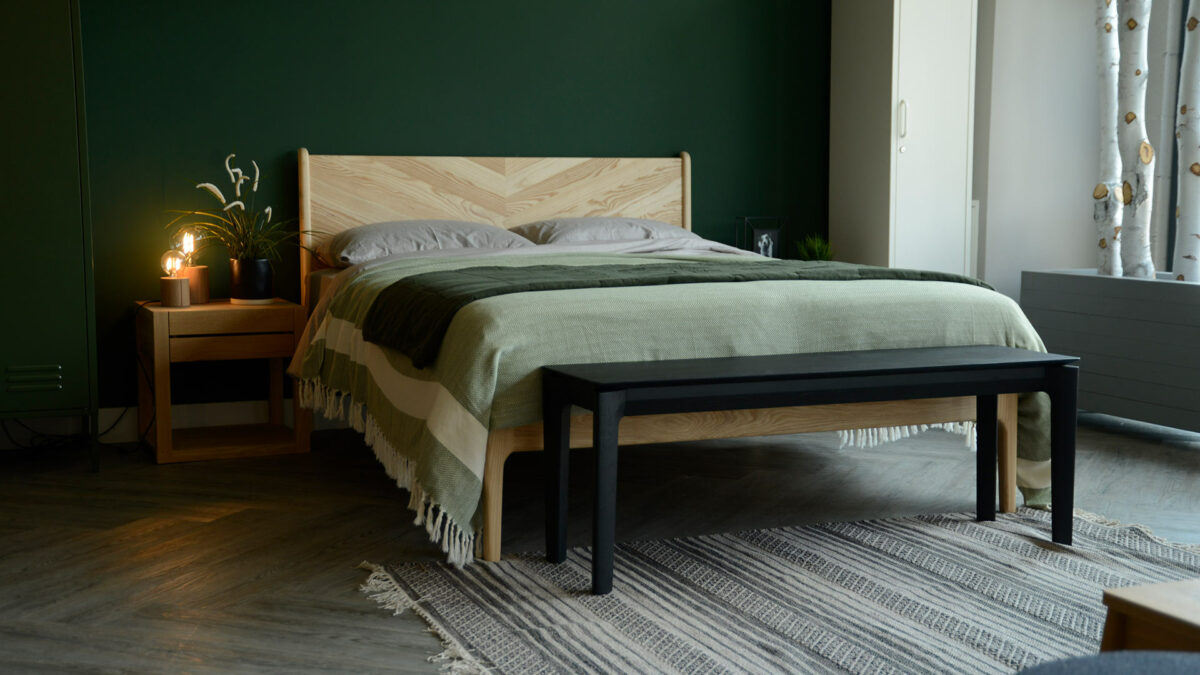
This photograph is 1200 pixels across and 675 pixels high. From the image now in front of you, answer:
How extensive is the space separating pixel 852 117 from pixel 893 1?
517 millimetres

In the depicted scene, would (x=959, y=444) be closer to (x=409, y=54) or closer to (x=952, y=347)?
(x=952, y=347)

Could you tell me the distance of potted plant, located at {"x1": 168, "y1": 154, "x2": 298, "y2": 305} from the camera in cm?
370

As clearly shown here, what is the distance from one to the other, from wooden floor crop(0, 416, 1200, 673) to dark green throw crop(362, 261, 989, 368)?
50 cm

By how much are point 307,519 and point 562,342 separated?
912 mm

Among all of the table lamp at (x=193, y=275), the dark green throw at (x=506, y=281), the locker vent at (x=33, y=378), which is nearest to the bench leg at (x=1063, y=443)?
the dark green throw at (x=506, y=281)

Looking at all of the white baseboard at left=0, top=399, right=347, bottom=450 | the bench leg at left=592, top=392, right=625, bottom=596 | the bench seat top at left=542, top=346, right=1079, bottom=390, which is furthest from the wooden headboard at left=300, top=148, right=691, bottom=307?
the bench leg at left=592, top=392, right=625, bottom=596

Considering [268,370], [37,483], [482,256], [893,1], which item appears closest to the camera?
[37,483]

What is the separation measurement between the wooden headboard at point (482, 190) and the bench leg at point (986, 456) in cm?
206

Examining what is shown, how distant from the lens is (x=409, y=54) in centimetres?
418

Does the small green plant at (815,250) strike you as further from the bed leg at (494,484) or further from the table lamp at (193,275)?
Answer: the bed leg at (494,484)

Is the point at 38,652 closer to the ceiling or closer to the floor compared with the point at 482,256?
closer to the floor

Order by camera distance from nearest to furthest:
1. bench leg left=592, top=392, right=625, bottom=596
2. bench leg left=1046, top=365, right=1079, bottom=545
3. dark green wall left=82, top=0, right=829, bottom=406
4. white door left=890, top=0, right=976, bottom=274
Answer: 1. bench leg left=592, top=392, right=625, bottom=596
2. bench leg left=1046, top=365, right=1079, bottom=545
3. dark green wall left=82, top=0, right=829, bottom=406
4. white door left=890, top=0, right=976, bottom=274

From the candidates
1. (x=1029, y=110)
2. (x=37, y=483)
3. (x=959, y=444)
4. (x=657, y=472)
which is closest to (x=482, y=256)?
(x=657, y=472)

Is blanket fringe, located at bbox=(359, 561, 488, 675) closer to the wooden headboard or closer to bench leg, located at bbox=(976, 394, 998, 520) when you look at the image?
bench leg, located at bbox=(976, 394, 998, 520)
